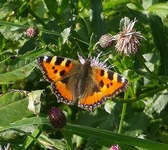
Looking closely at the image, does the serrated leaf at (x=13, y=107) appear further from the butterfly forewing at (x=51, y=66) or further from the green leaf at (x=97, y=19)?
the green leaf at (x=97, y=19)

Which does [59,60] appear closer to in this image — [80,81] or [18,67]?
[80,81]

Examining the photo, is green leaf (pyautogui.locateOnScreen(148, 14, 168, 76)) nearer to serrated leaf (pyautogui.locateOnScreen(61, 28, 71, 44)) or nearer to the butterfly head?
the butterfly head

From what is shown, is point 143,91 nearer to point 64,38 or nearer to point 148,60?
point 148,60

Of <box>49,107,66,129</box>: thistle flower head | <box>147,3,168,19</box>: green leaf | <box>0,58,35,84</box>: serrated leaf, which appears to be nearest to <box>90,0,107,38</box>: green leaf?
<box>147,3,168,19</box>: green leaf

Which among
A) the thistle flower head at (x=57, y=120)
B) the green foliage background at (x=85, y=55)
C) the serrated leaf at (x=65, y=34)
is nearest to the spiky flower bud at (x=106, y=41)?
the green foliage background at (x=85, y=55)

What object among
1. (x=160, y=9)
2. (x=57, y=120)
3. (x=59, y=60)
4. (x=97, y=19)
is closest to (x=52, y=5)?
(x=97, y=19)
